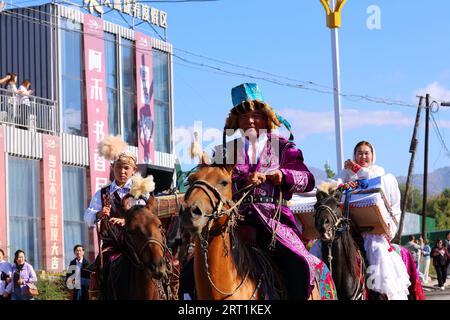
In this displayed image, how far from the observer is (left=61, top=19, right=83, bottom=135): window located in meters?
30.2

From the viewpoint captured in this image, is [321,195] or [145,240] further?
[321,195]

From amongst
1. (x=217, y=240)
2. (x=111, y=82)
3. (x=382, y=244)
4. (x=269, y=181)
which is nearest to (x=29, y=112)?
(x=111, y=82)

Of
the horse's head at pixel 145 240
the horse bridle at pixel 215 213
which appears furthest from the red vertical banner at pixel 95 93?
the horse bridle at pixel 215 213

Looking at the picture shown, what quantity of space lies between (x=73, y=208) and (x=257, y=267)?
22.4 metres

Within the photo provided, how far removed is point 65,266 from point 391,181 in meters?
17.8

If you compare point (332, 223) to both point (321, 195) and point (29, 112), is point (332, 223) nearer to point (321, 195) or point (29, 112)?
point (321, 195)

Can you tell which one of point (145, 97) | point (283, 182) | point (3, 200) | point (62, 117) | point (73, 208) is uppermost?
point (145, 97)

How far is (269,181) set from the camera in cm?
854

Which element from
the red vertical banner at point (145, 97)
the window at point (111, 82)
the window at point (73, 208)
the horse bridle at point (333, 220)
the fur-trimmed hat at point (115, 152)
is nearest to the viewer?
the fur-trimmed hat at point (115, 152)

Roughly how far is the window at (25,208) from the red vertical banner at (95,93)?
2.72 m

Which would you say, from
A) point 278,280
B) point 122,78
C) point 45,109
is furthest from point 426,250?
point 278,280

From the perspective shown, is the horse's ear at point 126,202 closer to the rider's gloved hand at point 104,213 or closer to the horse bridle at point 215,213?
the rider's gloved hand at point 104,213

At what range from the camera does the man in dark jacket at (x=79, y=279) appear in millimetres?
12695

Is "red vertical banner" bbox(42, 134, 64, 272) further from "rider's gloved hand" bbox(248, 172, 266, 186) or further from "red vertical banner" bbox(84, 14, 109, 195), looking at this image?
"rider's gloved hand" bbox(248, 172, 266, 186)
